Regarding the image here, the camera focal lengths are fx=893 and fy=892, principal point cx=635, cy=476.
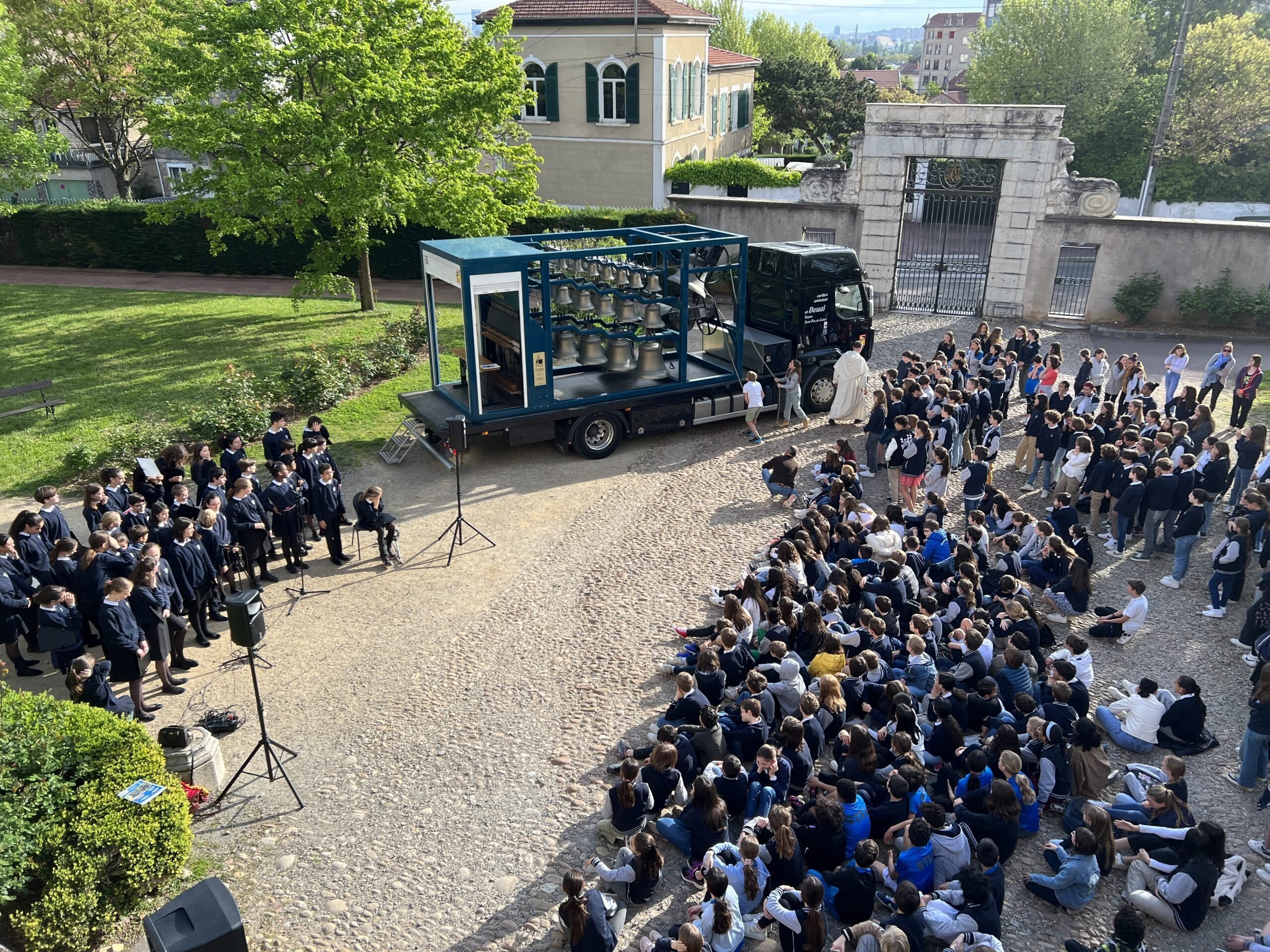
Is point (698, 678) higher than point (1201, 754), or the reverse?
point (698, 678)

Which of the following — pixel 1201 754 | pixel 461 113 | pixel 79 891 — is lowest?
pixel 1201 754

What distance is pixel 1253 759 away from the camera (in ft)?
27.2

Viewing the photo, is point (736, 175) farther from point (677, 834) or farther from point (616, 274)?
point (677, 834)

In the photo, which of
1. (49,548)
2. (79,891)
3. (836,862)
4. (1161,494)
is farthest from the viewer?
(1161,494)

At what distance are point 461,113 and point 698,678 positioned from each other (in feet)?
54.7

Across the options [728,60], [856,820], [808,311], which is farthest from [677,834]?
[728,60]

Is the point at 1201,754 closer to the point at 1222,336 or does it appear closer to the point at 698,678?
the point at 698,678

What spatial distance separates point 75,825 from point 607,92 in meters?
31.6

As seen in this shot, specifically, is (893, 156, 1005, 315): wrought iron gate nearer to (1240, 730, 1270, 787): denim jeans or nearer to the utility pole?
the utility pole

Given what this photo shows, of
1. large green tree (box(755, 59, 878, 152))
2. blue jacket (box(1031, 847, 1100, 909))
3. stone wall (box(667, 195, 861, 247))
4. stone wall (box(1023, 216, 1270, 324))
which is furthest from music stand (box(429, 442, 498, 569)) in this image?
large green tree (box(755, 59, 878, 152))

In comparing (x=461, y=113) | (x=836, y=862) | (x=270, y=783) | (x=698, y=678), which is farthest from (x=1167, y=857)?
(x=461, y=113)

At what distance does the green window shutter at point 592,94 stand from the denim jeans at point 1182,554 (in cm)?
2709

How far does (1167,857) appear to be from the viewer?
6914 mm

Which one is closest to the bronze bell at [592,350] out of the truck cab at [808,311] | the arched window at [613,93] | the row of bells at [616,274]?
the row of bells at [616,274]
